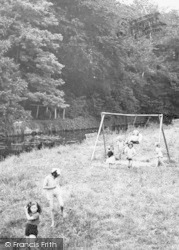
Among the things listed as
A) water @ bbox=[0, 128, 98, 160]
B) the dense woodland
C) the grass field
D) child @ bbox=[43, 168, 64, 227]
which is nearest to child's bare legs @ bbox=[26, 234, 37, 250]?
the grass field

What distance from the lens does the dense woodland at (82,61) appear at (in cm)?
2958

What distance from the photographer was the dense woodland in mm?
29578

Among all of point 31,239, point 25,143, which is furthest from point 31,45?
point 31,239

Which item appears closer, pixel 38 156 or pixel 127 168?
pixel 127 168

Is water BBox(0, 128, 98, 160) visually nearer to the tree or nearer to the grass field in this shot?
the tree

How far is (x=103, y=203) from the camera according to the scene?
1036 cm

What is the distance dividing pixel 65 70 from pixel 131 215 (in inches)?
1242

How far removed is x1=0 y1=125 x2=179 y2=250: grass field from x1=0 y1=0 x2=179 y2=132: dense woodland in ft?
46.6

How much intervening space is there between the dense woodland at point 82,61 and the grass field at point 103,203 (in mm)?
14214

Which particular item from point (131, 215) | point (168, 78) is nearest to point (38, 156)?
point (131, 215)

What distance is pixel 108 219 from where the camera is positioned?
30.2ft

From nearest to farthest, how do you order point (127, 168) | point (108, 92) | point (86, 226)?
point (86, 226)
point (127, 168)
point (108, 92)

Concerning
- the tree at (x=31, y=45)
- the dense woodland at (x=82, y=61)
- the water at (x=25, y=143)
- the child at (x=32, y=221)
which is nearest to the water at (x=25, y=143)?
the water at (x=25, y=143)

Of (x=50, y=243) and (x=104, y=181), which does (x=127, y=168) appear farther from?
(x=50, y=243)
